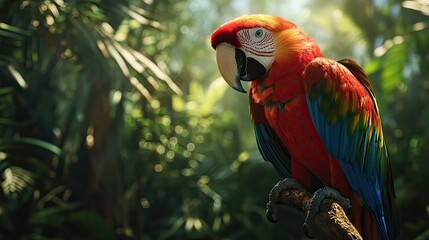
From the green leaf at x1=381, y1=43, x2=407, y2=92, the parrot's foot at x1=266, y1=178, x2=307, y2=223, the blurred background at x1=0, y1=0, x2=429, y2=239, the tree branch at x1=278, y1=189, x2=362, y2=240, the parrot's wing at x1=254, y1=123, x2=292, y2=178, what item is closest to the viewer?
the tree branch at x1=278, y1=189, x2=362, y2=240

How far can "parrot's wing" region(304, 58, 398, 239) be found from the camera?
127 cm

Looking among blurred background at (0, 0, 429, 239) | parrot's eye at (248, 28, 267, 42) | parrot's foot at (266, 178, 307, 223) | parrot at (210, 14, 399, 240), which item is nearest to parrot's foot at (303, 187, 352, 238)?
parrot at (210, 14, 399, 240)

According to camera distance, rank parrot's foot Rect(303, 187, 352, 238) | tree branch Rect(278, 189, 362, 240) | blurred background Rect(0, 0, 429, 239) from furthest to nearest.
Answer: blurred background Rect(0, 0, 429, 239), parrot's foot Rect(303, 187, 352, 238), tree branch Rect(278, 189, 362, 240)

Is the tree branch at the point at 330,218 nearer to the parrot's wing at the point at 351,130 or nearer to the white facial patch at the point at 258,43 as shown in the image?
→ the parrot's wing at the point at 351,130

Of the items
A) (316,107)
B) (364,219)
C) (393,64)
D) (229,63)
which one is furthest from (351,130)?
(393,64)

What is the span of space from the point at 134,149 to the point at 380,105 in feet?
4.15

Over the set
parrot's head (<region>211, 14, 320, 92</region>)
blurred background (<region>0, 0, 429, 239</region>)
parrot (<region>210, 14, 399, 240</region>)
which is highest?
parrot's head (<region>211, 14, 320, 92</region>)

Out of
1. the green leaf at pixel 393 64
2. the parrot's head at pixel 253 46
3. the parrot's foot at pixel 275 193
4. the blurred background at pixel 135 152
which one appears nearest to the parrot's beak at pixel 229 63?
the parrot's head at pixel 253 46

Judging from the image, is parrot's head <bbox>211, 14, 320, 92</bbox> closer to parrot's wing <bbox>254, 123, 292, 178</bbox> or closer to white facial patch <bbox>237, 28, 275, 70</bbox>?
white facial patch <bbox>237, 28, 275, 70</bbox>

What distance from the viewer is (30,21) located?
194 centimetres

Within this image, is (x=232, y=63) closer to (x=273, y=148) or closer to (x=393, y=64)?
(x=273, y=148)

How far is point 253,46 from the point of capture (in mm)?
1221

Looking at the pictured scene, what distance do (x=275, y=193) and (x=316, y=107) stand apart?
22cm

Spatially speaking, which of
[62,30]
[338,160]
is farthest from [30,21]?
[338,160]
